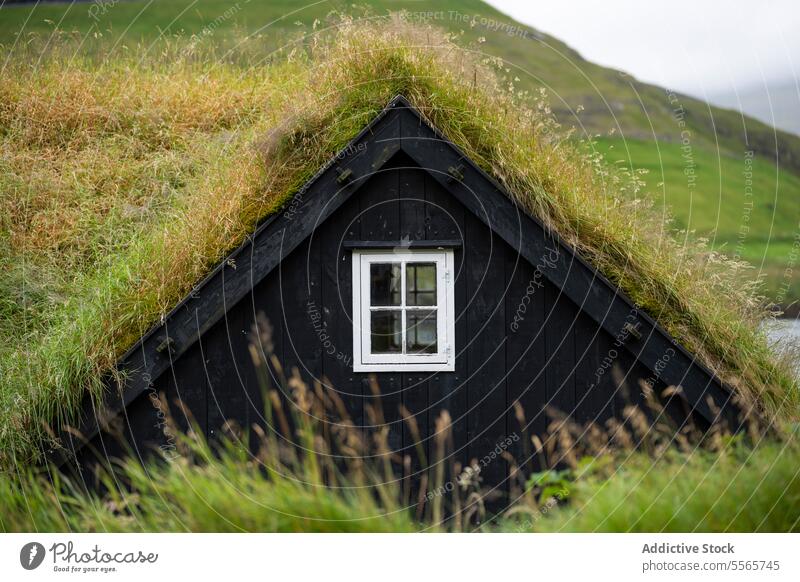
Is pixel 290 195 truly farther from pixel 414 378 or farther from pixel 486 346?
pixel 486 346

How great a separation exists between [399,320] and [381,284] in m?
0.29

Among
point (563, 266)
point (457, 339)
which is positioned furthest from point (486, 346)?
point (563, 266)

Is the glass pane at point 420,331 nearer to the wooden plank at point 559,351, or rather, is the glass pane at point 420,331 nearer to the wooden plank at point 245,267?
the wooden plank at point 559,351

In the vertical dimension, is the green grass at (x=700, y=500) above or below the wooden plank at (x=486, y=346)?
below

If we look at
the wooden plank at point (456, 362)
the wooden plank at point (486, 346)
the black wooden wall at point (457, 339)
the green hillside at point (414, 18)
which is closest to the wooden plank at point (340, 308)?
the black wooden wall at point (457, 339)

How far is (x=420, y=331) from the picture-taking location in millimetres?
6141

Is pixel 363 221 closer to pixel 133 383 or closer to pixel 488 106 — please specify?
pixel 488 106

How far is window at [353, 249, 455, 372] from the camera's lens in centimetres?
601

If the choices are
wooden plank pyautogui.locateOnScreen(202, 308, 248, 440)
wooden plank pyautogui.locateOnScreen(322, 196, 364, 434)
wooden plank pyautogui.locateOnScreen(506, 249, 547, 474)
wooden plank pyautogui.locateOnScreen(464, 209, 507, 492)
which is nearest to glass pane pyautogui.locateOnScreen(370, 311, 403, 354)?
wooden plank pyautogui.locateOnScreen(322, 196, 364, 434)

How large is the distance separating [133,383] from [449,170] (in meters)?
2.52

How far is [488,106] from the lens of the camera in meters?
6.39

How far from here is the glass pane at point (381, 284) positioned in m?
6.13

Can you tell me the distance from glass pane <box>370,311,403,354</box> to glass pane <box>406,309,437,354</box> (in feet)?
0.22

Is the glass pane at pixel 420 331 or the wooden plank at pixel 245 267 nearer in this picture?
the wooden plank at pixel 245 267
